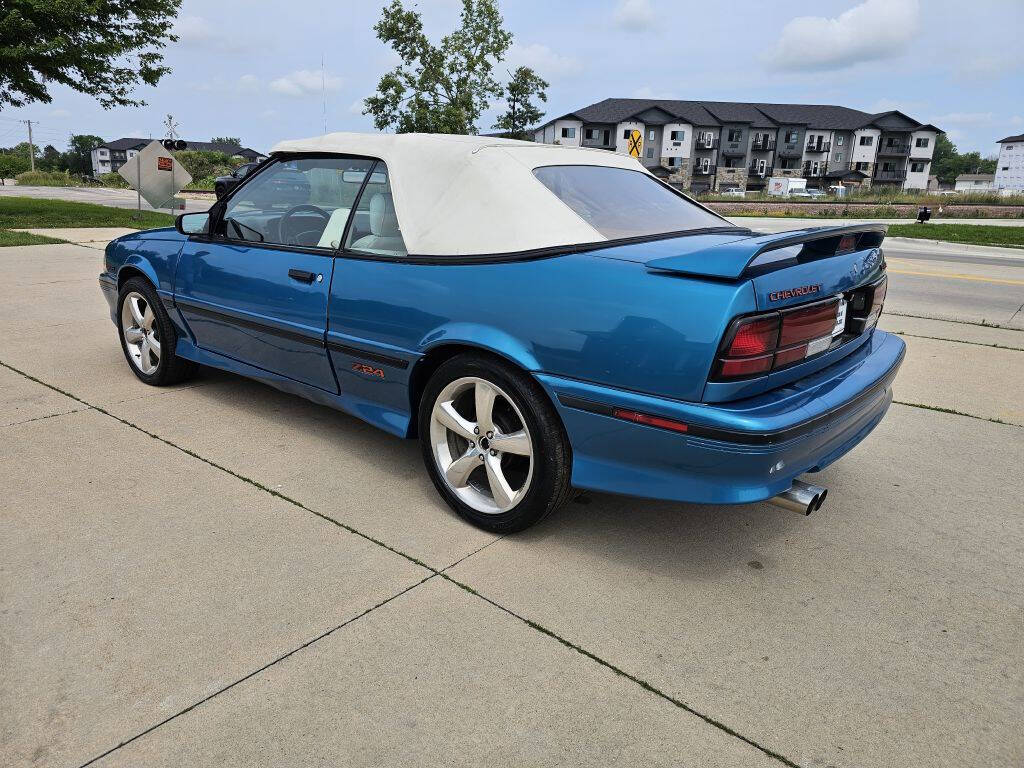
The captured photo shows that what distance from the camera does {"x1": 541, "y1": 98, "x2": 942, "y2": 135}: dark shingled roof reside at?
78.9 metres

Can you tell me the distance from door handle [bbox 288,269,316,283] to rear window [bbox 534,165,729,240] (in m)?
1.12

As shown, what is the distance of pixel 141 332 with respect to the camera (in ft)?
15.5

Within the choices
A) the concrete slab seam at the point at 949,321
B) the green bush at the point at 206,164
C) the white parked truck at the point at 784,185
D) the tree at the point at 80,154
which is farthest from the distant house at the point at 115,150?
the concrete slab seam at the point at 949,321

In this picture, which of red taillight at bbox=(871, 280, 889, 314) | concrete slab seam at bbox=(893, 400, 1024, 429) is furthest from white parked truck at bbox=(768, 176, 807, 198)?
red taillight at bbox=(871, 280, 889, 314)

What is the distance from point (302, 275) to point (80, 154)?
497 ft

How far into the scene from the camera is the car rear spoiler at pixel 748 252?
234 centimetres

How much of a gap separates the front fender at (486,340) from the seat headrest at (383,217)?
0.57 meters

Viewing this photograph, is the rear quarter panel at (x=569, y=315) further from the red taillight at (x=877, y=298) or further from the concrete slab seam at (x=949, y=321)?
the concrete slab seam at (x=949, y=321)

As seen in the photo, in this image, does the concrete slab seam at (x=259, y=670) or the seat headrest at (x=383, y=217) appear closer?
the concrete slab seam at (x=259, y=670)

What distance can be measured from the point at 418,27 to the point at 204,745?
46.4m

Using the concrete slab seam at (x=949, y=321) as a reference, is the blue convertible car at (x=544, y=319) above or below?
above

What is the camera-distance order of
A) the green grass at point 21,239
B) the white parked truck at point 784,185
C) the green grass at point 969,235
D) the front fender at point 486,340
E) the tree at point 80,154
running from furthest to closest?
1. the tree at point 80,154
2. the white parked truck at point 784,185
3. the green grass at point 969,235
4. the green grass at point 21,239
5. the front fender at point 486,340

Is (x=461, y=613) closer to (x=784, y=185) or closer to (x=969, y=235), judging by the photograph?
(x=969, y=235)

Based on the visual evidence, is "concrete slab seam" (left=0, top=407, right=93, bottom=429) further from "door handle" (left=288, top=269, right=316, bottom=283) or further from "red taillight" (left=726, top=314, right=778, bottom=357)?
"red taillight" (left=726, top=314, right=778, bottom=357)
